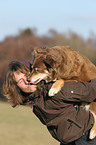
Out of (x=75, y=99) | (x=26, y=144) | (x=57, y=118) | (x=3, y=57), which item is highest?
(x=75, y=99)

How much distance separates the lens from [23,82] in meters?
3.32

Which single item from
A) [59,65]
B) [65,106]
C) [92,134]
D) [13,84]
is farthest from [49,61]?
[92,134]

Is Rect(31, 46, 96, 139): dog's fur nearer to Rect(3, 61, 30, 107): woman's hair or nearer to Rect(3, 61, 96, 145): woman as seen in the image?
Rect(3, 61, 30, 107): woman's hair

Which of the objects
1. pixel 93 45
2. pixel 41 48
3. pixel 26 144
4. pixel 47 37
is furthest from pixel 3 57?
pixel 41 48

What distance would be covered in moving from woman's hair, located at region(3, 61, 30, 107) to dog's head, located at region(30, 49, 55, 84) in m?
0.73

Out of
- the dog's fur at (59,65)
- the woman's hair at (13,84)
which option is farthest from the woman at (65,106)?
the dog's fur at (59,65)

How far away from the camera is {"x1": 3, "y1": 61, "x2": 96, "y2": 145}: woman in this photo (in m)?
3.06

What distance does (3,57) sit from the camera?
1639 inches

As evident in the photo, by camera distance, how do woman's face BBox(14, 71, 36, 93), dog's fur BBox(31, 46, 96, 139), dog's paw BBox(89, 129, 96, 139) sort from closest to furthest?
1. dog's paw BBox(89, 129, 96, 139)
2. woman's face BBox(14, 71, 36, 93)
3. dog's fur BBox(31, 46, 96, 139)

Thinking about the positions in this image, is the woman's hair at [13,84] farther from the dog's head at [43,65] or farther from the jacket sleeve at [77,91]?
the dog's head at [43,65]

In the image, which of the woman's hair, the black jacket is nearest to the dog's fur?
the woman's hair

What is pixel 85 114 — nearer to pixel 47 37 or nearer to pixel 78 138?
pixel 78 138

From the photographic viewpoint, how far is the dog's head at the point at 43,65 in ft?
13.8

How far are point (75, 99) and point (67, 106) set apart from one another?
0.42ft
